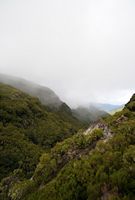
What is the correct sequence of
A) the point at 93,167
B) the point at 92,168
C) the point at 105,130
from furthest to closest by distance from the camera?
the point at 105,130
the point at 93,167
the point at 92,168

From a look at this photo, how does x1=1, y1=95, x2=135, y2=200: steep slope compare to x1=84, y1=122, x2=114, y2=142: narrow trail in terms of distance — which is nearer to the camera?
x1=1, y1=95, x2=135, y2=200: steep slope

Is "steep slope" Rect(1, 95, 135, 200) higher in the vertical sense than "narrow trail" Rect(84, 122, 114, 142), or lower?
lower

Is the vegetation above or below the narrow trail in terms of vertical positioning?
below

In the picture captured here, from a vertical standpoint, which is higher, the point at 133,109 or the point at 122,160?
the point at 133,109

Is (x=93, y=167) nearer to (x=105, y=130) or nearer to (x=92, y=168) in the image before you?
(x=92, y=168)

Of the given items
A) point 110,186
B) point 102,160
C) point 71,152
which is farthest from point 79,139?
point 110,186

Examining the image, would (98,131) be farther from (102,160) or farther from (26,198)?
(26,198)

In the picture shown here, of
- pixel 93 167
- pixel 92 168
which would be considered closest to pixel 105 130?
pixel 93 167

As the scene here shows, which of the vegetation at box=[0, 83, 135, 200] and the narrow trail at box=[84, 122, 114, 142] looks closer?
the vegetation at box=[0, 83, 135, 200]
